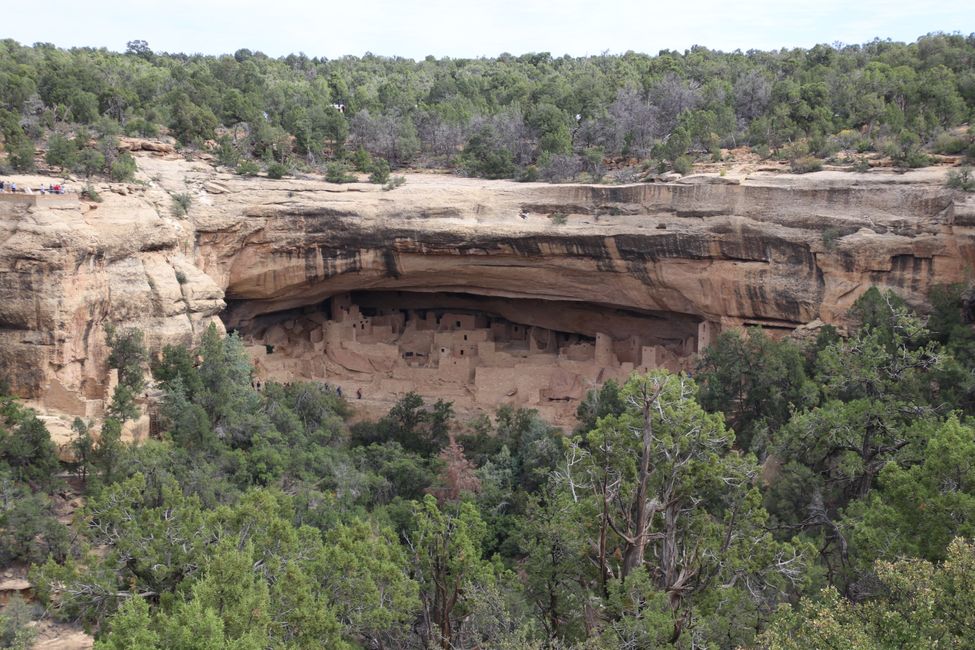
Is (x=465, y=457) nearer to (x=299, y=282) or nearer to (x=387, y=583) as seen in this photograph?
(x=299, y=282)

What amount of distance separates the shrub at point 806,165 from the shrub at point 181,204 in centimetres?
1181

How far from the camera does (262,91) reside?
94.9ft

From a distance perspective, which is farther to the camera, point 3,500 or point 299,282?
point 299,282

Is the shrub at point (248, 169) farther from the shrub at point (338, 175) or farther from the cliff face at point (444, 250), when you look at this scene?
the shrub at point (338, 175)

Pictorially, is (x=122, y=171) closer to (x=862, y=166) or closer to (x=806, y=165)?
(x=806, y=165)

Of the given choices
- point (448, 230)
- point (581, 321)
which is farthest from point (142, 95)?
point (581, 321)

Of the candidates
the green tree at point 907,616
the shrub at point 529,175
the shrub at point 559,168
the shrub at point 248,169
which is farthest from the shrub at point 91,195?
the green tree at point 907,616

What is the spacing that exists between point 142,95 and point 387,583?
19995 millimetres

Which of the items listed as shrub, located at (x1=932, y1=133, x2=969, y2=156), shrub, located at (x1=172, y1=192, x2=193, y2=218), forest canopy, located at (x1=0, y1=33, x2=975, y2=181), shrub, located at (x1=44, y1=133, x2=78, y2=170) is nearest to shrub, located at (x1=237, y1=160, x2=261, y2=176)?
forest canopy, located at (x1=0, y1=33, x2=975, y2=181)

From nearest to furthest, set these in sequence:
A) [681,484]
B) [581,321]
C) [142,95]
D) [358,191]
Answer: [681,484] → [358,191] → [581,321] → [142,95]

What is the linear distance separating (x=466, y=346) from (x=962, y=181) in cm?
1121

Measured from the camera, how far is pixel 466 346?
23.2 m

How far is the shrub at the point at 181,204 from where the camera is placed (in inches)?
741

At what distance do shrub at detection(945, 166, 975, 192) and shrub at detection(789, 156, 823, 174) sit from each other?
2.68 meters
